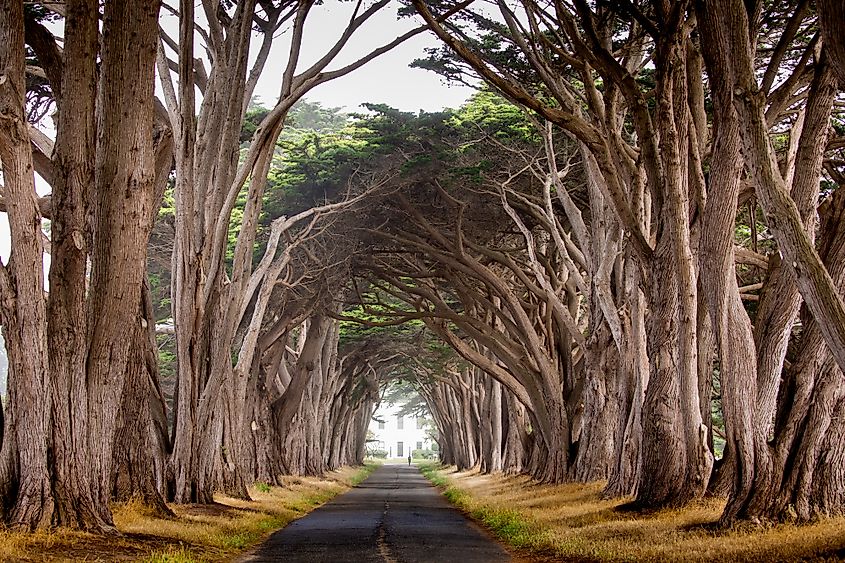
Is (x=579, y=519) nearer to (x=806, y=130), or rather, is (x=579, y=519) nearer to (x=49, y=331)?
(x=806, y=130)

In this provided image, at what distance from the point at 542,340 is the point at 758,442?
1501 cm

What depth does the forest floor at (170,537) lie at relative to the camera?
956 centimetres

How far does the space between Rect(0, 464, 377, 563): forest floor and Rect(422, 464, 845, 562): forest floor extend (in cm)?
352

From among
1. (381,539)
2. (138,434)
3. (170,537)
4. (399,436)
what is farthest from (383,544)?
(399,436)

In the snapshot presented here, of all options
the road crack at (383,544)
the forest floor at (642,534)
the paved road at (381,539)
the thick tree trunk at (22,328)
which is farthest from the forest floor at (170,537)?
the forest floor at (642,534)

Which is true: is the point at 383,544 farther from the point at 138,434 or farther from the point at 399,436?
the point at 399,436

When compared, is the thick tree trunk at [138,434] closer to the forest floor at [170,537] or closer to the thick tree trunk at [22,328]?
the forest floor at [170,537]

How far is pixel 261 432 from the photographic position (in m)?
30.9

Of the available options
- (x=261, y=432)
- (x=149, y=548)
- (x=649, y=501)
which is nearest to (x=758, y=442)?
(x=649, y=501)

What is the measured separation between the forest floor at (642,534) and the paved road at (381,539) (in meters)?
0.56

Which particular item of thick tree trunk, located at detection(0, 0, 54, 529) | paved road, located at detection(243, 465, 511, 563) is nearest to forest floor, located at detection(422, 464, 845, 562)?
paved road, located at detection(243, 465, 511, 563)

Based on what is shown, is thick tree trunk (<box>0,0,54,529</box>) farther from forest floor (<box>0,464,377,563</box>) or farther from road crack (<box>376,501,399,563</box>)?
road crack (<box>376,501,399,563</box>)

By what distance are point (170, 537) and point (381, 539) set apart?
2.91m

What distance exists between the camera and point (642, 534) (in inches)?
483
